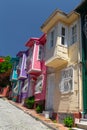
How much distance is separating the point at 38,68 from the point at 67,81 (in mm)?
7216

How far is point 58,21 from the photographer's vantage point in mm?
16219

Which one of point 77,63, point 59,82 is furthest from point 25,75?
point 77,63

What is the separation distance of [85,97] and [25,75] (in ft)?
46.2

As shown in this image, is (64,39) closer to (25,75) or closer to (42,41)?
(42,41)

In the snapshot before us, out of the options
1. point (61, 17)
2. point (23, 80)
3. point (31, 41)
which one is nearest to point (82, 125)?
point (61, 17)

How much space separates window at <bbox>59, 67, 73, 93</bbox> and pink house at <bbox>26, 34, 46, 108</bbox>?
4.57 meters

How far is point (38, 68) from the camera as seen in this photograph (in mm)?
21562

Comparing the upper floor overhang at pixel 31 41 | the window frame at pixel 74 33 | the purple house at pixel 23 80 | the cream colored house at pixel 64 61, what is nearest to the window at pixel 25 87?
the purple house at pixel 23 80

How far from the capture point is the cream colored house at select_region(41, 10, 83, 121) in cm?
1370

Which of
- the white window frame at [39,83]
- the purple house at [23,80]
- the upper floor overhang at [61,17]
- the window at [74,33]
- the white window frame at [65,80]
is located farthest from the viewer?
the purple house at [23,80]

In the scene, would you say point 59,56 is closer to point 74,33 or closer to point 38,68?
point 74,33

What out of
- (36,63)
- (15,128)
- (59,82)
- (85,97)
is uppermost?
(36,63)

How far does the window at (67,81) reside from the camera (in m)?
14.3

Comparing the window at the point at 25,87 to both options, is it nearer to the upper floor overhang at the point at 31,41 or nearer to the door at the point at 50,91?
the upper floor overhang at the point at 31,41
